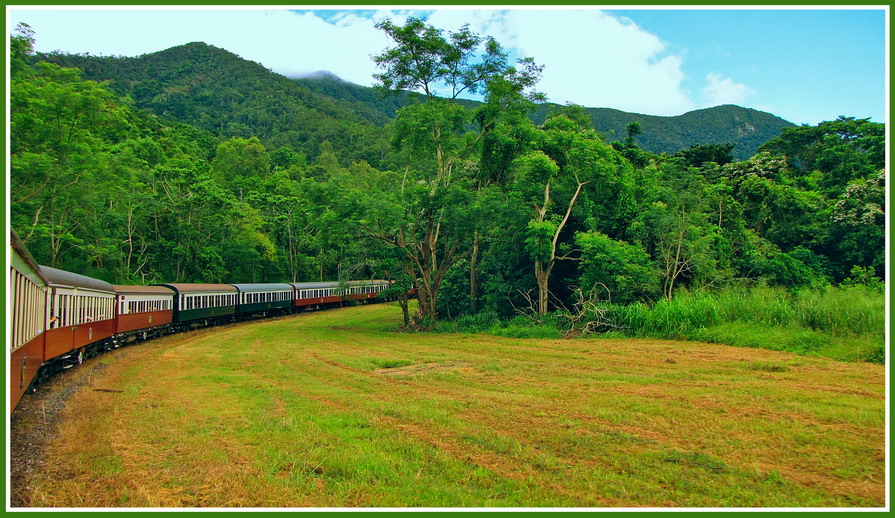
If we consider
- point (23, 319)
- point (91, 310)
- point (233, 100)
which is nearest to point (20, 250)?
point (23, 319)

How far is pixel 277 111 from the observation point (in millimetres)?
114938

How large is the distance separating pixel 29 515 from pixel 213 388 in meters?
7.44

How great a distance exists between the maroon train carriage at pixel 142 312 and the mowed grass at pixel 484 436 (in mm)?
5940

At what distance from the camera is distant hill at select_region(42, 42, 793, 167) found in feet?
333

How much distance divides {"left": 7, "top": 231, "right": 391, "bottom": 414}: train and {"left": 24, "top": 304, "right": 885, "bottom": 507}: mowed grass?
1.17 meters

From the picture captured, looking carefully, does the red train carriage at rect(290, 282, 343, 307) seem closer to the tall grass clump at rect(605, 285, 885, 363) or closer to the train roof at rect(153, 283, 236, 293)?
the train roof at rect(153, 283, 236, 293)

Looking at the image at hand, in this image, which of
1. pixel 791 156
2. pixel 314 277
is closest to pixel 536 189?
pixel 791 156

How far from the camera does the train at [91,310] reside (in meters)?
7.68

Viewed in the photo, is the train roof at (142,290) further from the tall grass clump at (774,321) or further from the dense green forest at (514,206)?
the tall grass clump at (774,321)

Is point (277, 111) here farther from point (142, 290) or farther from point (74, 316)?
point (74, 316)

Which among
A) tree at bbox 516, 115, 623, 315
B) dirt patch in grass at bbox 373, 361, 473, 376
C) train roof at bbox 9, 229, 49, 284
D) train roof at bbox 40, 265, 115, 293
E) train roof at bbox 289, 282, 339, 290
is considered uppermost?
tree at bbox 516, 115, 623, 315

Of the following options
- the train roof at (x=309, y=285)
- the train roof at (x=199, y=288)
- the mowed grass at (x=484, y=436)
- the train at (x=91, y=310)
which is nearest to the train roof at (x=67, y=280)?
the train at (x=91, y=310)

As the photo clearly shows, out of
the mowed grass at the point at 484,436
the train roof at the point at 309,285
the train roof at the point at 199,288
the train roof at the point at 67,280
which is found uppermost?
the train roof at the point at 67,280

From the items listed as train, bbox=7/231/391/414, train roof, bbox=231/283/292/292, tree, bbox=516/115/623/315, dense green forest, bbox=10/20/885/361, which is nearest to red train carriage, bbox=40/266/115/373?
train, bbox=7/231/391/414
